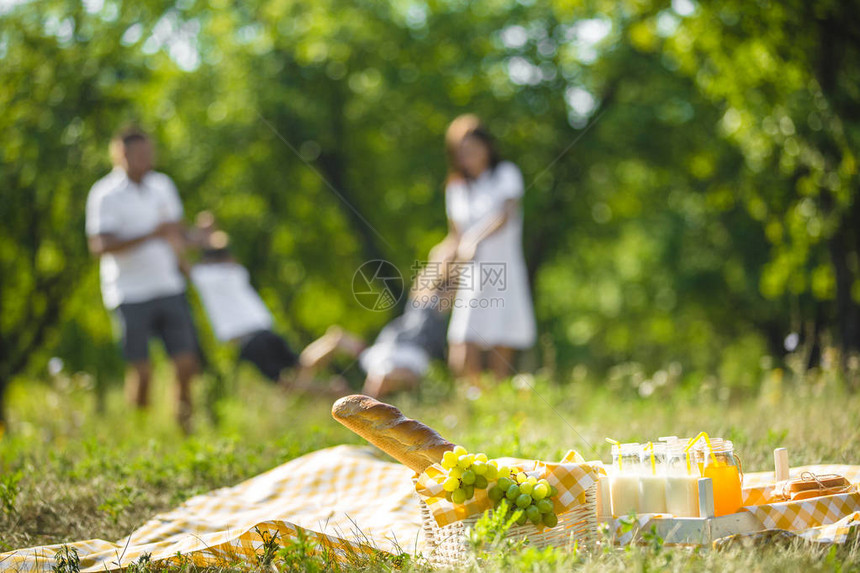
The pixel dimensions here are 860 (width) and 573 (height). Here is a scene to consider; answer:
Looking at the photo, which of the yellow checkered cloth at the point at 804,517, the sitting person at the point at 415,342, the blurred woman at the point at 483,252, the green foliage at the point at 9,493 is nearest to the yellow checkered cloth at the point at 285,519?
the green foliage at the point at 9,493

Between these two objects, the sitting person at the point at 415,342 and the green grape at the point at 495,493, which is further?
the sitting person at the point at 415,342

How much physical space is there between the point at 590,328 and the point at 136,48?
43.7ft

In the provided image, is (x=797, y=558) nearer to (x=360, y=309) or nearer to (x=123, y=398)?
(x=123, y=398)

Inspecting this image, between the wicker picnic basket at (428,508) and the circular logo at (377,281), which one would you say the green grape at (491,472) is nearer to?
the wicker picnic basket at (428,508)

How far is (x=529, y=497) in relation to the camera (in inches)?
89.0

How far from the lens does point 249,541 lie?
252cm

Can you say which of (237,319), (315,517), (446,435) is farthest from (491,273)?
(315,517)

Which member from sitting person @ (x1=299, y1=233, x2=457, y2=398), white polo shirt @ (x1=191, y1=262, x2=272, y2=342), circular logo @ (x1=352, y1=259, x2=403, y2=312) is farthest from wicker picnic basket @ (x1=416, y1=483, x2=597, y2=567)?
circular logo @ (x1=352, y1=259, x2=403, y2=312)

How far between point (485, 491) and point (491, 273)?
433 centimetres

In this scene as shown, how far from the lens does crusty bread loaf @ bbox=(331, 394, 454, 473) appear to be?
2.52 meters

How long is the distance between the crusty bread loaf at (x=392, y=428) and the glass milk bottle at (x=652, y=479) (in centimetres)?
56

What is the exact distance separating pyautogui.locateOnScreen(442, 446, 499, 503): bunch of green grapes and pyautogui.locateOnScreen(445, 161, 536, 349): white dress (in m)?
4.17

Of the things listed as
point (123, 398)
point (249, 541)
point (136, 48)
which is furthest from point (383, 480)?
point (136, 48)

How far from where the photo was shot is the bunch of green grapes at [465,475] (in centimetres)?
228
